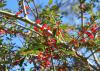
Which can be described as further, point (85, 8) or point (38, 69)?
point (85, 8)

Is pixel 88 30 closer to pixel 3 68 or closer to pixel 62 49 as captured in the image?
pixel 62 49

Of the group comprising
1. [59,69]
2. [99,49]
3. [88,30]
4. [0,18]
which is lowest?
[59,69]

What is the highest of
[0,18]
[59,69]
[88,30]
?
[0,18]

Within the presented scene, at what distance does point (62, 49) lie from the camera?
4957 millimetres

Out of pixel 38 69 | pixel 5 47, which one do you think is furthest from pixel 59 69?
pixel 5 47

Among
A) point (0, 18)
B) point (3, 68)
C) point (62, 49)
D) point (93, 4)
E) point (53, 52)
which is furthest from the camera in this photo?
point (93, 4)

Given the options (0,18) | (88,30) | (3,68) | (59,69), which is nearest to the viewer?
(88,30)

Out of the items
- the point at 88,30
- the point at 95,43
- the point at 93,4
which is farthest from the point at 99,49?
the point at 93,4

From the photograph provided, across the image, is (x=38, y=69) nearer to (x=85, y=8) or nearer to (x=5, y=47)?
(x=5, y=47)

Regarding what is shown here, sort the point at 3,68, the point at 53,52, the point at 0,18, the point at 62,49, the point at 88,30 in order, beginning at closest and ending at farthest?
1. the point at 62,49
2. the point at 53,52
3. the point at 88,30
4. the point at 0,18
5. the point at 3,68

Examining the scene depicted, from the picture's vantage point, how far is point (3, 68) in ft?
24.7

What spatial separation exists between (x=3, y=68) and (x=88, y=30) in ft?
9.29

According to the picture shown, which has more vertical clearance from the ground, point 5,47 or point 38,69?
point 5,47

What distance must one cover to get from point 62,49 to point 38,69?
2.45 m
